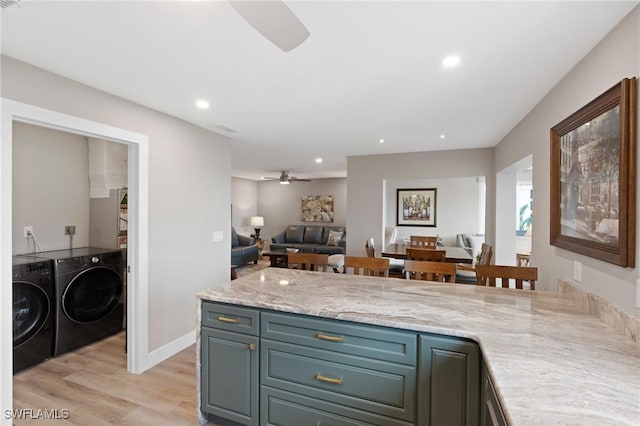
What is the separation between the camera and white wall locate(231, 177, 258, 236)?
899cm

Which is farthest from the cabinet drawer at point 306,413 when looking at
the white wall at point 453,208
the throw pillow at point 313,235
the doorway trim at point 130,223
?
the throw pillow at point 313,235

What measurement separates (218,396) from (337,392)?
2.70 ft

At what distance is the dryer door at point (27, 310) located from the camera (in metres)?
2.61

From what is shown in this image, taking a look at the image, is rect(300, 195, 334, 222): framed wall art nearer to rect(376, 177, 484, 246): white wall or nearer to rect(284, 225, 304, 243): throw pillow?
rect(284, 225, 304, 243): throw pillow

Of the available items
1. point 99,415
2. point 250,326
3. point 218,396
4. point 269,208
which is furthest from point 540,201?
point 269,208

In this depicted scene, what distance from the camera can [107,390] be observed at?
2.46 metres

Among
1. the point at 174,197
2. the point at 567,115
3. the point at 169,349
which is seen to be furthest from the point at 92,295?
the point at 567,115

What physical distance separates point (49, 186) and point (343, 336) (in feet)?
12.1

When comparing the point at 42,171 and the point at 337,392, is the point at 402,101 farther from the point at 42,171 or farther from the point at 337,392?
the point at 42,171

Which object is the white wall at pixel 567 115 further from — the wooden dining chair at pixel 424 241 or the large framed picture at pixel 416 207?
the large framed picture at pixel 416 207

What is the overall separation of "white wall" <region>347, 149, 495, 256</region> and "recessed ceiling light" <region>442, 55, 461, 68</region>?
305cm

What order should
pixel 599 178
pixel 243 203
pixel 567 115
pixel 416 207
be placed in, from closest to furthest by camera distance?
pixel 599 178, pixel 567 115, pixel 416 207, pixel 243 203

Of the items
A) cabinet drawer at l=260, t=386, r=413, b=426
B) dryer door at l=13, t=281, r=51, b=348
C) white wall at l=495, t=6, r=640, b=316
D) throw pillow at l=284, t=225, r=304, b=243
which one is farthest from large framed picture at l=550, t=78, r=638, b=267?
throw pillow at l=284, t=225, r=304, b=243

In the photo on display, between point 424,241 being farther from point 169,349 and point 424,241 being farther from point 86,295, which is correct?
point 86,295
